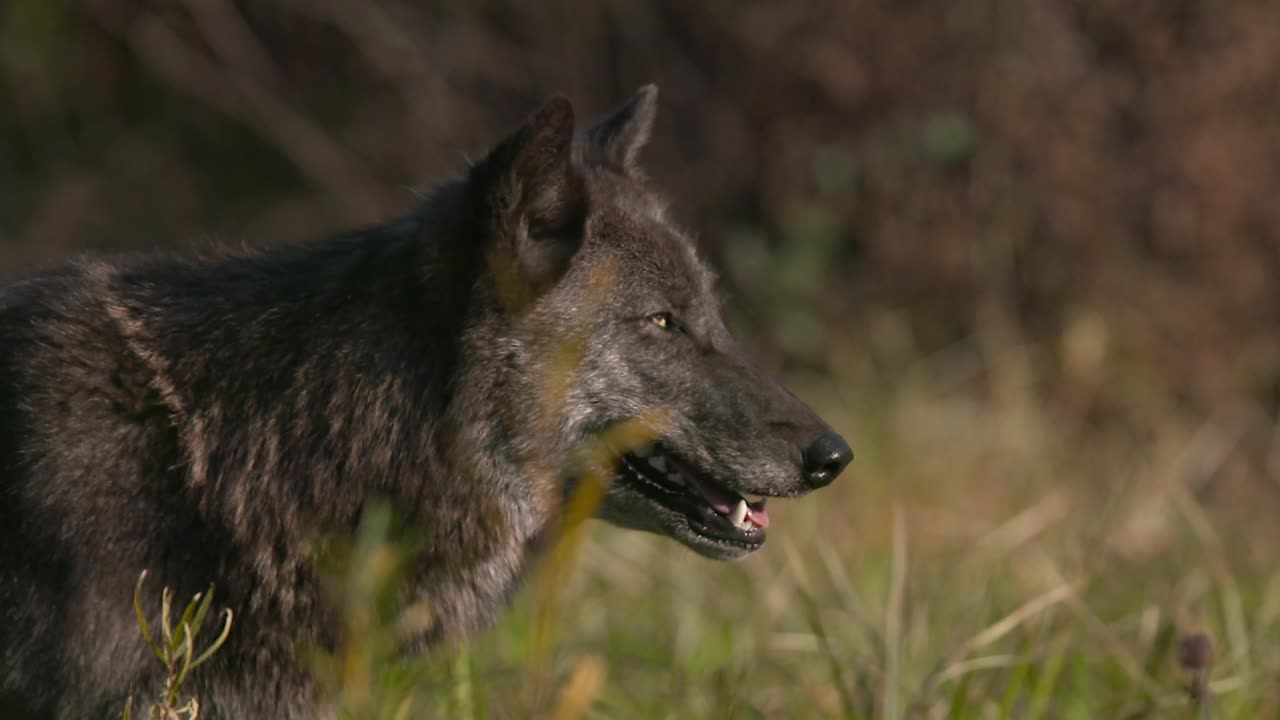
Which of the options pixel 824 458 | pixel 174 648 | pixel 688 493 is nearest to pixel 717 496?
pixel 688 493

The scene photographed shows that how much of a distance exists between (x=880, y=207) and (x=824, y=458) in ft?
18.5

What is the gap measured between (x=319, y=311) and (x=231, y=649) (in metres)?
0.81

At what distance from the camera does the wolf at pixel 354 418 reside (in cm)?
331

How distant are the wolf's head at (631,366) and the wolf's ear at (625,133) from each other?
1.03 ft

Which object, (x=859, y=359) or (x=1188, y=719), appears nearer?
(x=1188, y=719)

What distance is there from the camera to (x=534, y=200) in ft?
11.9

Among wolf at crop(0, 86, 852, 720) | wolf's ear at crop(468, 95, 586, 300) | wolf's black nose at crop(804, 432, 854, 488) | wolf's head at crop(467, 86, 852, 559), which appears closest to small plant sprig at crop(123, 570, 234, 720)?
wolf at crop(0, 86, 852, 720)

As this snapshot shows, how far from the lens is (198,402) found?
3543mm

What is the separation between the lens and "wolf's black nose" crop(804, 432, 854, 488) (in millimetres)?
3787

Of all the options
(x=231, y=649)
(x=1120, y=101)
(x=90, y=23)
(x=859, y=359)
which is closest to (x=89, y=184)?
(x=90, y=23)

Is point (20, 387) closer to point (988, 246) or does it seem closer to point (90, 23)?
point (988, 246)

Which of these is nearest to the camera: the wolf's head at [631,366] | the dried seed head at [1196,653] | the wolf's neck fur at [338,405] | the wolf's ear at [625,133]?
the dried seed head at [1196,653]

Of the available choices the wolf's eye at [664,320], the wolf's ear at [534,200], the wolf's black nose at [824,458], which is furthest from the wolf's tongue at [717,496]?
the wolf's ear at [534,200]

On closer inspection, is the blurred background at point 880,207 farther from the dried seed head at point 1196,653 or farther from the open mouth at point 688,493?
the dried seed head at point 1196,653
